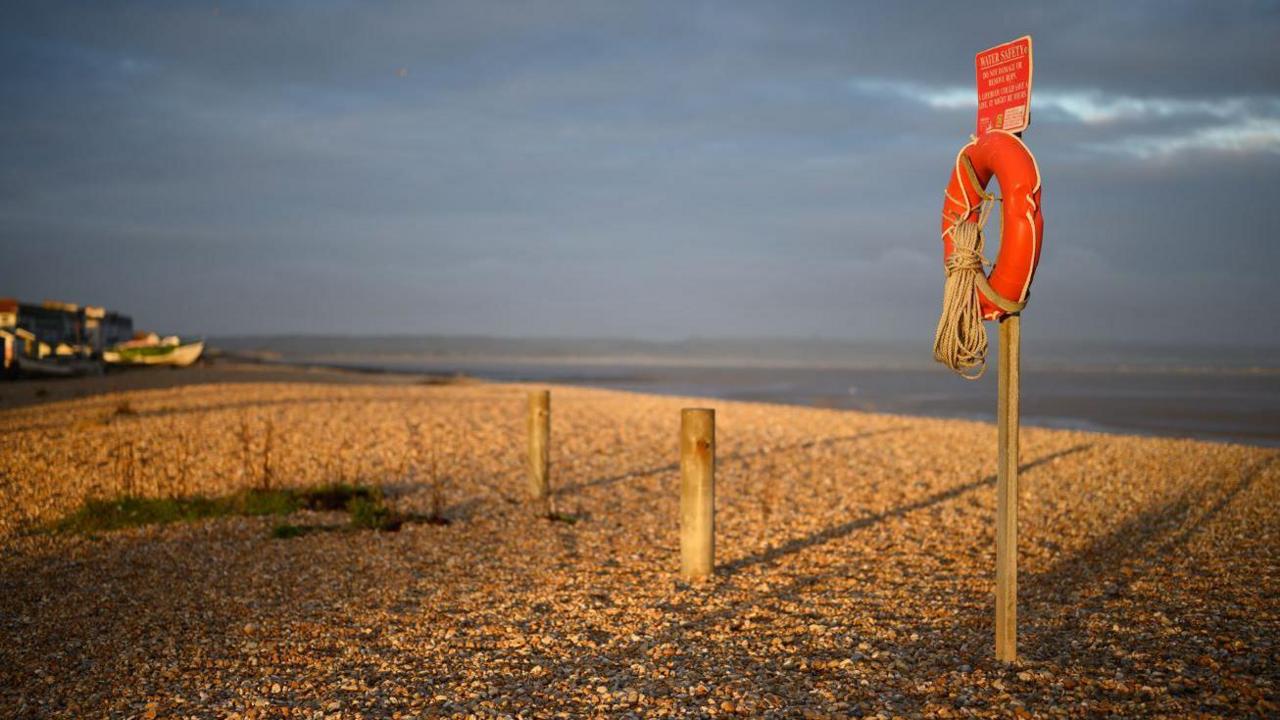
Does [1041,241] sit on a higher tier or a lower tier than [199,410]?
higher

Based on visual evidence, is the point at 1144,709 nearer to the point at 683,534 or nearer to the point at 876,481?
the point at 683,534

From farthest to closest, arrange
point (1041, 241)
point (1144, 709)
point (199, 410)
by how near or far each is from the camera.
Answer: point (199, 410), point (1041, 241), point (1144, 709)

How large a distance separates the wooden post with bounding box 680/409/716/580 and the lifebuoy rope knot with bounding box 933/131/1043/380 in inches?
70.7

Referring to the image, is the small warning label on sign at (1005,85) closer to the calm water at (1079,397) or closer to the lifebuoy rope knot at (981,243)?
the lifebuoy rope knot at (981,243)

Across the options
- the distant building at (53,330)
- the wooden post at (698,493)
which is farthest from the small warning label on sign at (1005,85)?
the distant building at (53,330)

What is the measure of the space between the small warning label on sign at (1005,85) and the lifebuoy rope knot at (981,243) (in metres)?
0.08

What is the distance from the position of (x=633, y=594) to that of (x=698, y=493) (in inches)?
33.5

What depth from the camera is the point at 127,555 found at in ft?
21.4

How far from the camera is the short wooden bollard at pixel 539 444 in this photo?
893 centimetres

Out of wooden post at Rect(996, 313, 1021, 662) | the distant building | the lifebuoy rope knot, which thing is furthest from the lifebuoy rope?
the distant building

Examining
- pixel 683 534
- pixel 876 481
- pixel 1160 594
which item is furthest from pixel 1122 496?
pixel 683 534

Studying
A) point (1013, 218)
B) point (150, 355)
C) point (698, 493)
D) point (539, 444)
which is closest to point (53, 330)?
point (150, 355)

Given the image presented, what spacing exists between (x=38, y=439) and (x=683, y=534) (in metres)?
10.2

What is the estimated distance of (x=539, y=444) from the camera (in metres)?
8.97
